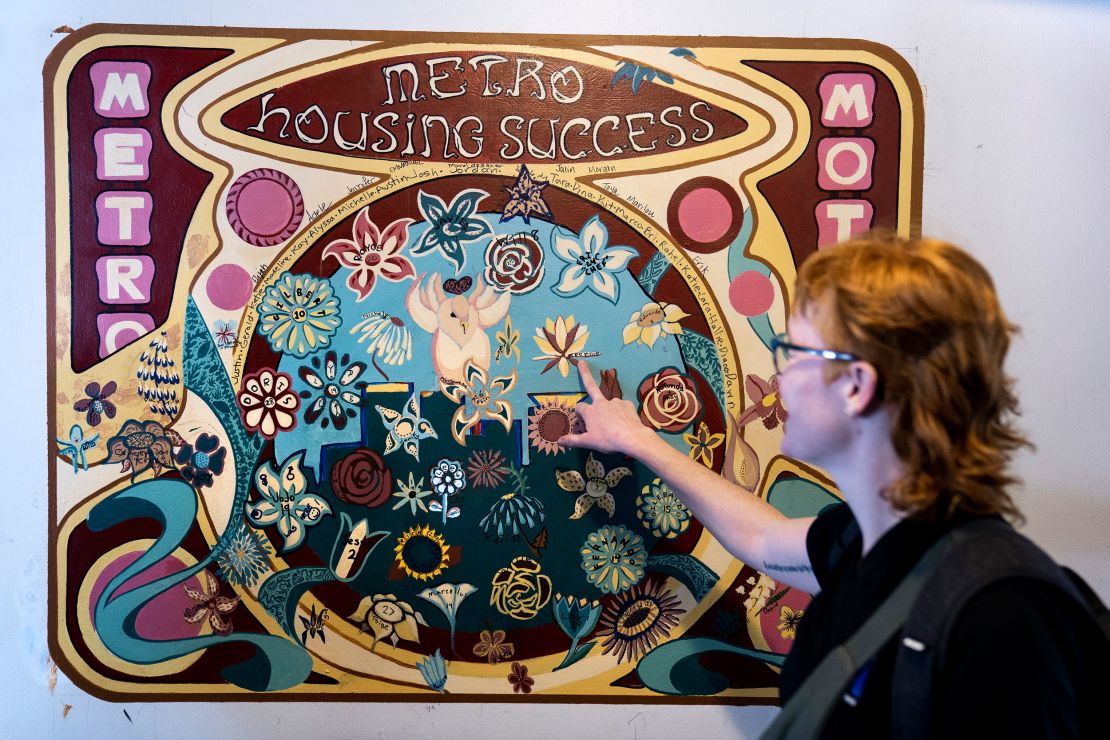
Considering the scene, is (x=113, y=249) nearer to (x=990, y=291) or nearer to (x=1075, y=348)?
(x=990, y=291)

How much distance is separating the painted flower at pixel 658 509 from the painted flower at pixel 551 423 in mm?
178

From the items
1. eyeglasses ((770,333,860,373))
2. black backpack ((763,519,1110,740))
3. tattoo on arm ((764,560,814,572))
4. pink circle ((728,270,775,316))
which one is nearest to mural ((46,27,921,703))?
pink circle ((728,270,775,316))

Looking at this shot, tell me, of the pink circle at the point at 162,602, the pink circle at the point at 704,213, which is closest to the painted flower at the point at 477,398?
the pink circle at the point at 704,213

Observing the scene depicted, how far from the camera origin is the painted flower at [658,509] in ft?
5.07

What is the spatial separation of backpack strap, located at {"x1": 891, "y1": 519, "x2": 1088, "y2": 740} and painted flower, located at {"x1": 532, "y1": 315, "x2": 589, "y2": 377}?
2.59 ft

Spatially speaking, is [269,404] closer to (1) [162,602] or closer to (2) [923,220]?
(1) [162,602]

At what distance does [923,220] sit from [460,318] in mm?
891

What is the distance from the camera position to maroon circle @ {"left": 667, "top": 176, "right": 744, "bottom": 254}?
1547 mm

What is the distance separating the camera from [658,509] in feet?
5.08

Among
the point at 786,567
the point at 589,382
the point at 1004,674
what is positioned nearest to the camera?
the point at 1004,674

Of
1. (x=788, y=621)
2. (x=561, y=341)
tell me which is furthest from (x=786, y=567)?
(x=561, y=341)

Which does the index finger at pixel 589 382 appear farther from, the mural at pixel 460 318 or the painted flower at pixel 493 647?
the painted flower at pixel 493 647

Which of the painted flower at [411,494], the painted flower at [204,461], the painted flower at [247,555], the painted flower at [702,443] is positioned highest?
the painted flower at [702,443]

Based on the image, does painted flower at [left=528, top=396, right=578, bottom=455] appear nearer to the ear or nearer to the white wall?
the white wall
